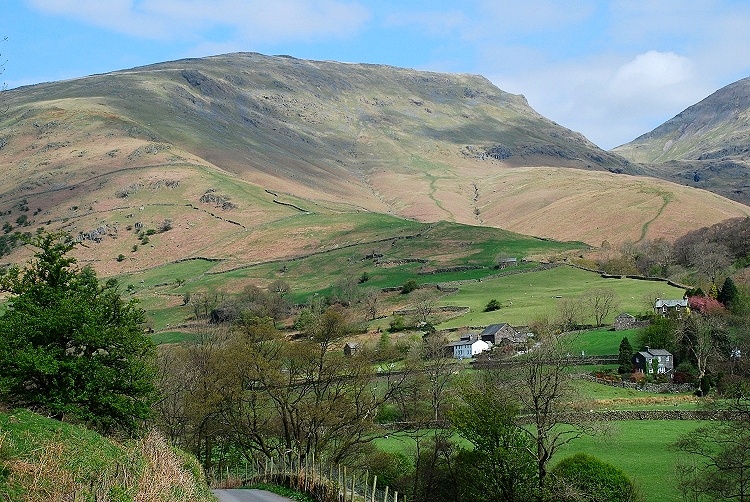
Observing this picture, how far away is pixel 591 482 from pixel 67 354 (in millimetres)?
27411

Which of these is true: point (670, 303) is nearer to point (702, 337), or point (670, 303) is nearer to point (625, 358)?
point (625, 358)

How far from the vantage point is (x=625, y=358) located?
7781 centimetres

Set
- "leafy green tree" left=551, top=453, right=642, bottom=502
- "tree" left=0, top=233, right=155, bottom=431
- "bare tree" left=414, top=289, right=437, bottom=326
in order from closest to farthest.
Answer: "tree" left=0, top=233, right=155, bottom=431 < "leafy green tree" left=551, top=453, right=642, bottom=502 < "bare tree" left=414, top=289, right=437, bottom=326

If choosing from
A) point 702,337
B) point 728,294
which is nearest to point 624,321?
point 728,294

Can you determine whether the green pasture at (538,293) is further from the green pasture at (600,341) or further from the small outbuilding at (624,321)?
the green pasture at (600,341)

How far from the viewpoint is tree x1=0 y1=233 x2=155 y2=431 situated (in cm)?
3050

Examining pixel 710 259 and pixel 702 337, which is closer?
pixel 702 337

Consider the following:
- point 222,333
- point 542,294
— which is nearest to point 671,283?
point 542,294

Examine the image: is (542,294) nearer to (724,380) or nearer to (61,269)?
(724,380)

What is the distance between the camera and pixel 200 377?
173 feet

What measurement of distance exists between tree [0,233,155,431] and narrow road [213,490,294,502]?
5.73 m

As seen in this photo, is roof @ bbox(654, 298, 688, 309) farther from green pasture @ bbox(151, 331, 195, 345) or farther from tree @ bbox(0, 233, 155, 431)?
tree @ bbox(0, 233, 155, 431)

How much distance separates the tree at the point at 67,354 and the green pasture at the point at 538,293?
7506cm

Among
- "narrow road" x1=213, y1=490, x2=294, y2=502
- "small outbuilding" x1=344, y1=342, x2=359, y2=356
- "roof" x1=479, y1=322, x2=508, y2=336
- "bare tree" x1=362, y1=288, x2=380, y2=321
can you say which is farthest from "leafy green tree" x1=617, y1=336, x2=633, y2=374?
"bare tree" x1=362, y1=288, x2=380, y2=321
